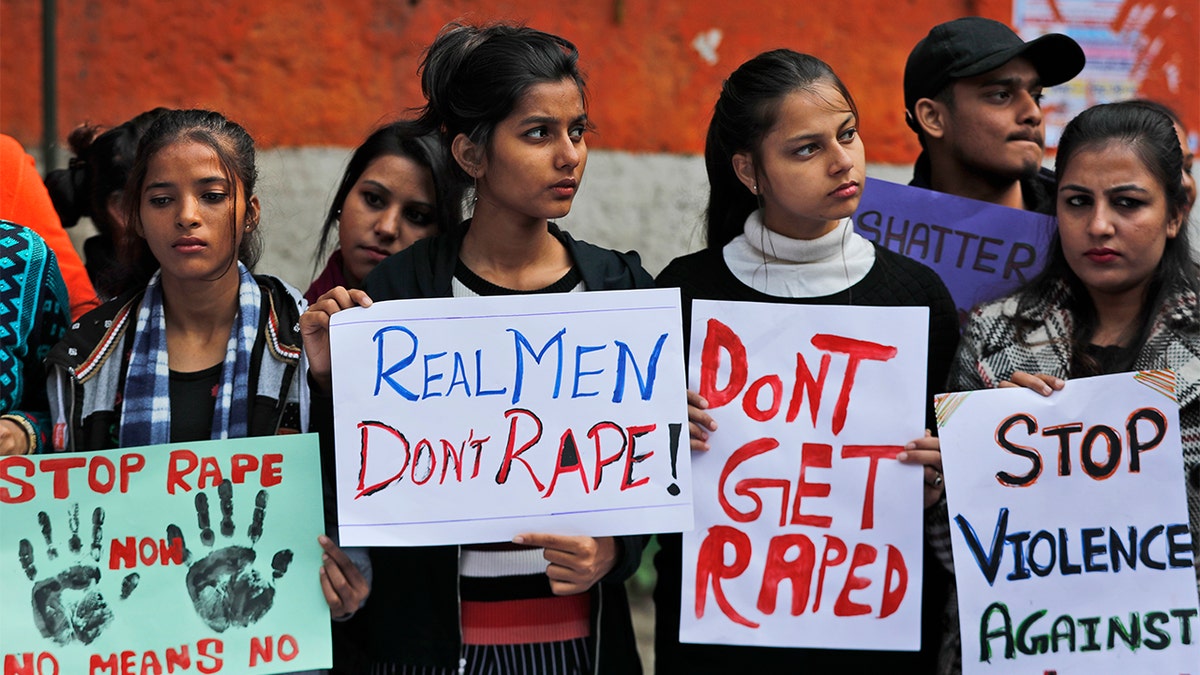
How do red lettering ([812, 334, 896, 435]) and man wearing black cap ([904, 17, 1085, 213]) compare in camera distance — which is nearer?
red lettering ([812, 334, 896, 435])

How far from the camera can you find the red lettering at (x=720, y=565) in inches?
94.0

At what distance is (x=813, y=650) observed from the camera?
2.48 m

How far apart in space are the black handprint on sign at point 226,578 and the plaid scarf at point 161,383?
5.1 inches

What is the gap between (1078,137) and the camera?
8.13 feet

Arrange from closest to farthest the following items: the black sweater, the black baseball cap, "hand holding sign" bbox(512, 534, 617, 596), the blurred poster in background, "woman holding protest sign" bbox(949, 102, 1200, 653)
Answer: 1. "hand holding sign" bbox(512, 534, 617, 596)
2. "woman holding protest sign" bbox(949, 102, 1200, 653)
3. the black sweater
4. the black baseball cap
5. the blurred poster in background

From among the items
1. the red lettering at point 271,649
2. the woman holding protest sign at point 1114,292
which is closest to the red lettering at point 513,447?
the red lettering at point 271,649

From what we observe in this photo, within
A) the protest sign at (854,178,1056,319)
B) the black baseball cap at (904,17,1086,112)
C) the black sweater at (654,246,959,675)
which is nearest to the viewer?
the black sweater at (654,246,959,675)

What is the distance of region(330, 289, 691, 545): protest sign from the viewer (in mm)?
Result: 2268

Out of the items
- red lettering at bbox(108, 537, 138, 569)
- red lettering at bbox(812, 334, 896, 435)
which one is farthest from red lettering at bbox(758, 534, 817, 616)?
red lettering at bbox(108, 537, 138, 569)

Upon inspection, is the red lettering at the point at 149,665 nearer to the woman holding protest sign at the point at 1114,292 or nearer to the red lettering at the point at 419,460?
the red lettering at the point at 419,460

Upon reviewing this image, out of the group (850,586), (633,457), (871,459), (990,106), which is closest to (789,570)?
(850,586)

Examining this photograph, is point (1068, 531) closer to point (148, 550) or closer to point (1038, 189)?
point (1038, 189)

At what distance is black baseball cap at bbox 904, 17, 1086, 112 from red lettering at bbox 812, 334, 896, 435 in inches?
40.8

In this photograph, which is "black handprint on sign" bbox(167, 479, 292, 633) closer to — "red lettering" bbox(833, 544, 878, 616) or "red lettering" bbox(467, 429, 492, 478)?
"red lettering" bbox(467, 429, 492, 478)
